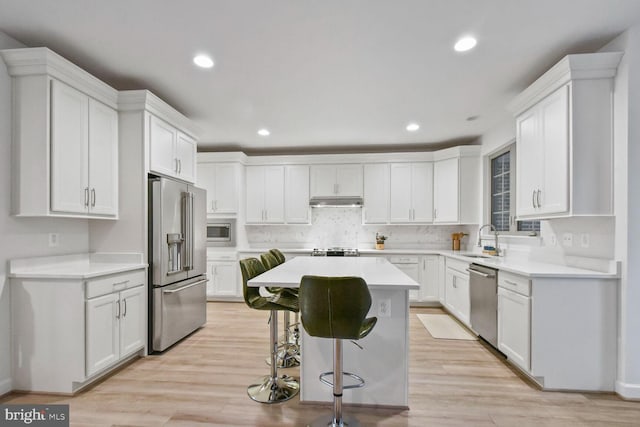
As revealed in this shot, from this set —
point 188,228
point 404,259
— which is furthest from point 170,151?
point 404,259

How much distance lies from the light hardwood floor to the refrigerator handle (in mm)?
952

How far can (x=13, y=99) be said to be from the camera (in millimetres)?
2443

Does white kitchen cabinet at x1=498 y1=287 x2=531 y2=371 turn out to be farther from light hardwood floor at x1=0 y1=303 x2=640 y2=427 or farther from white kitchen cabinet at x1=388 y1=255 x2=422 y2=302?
white kitchen cabinet at x1=388 y1=255 x2=422 y2=302

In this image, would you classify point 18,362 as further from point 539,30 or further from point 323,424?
point 539,30

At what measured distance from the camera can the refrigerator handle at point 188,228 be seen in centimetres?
354

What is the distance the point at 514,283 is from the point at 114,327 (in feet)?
11.3

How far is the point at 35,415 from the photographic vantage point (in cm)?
213

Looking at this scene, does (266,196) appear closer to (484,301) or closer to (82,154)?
(82,154)

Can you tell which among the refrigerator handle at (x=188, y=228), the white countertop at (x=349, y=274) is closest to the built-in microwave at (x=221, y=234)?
the refrigerator handle at (x=188, y=228)

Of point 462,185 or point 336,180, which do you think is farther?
point 336,180

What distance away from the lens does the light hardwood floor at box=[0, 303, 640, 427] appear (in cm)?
210

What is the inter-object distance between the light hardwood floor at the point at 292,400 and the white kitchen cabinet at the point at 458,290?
807 millimetres

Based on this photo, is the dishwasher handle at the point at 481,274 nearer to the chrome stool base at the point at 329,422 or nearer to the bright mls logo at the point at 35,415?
the chrome stool base at the point at 329,422

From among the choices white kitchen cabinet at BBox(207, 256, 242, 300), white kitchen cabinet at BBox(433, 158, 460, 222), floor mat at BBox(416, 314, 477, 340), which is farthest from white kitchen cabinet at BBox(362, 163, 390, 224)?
white kitchen cabinet at BBox(207, 256, 242, 300)
